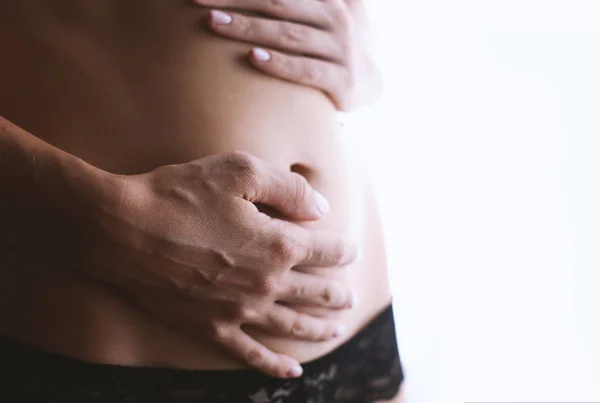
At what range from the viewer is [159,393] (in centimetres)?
69

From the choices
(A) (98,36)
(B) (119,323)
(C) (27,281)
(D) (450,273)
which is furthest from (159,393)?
(D) (450,273)

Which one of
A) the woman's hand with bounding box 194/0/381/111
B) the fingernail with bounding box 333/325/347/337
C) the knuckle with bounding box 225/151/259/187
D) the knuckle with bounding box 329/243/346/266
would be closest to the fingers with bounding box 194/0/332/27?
the woman's hand with bounding box 194/0/381/111

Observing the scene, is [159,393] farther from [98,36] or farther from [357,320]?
[98,36]

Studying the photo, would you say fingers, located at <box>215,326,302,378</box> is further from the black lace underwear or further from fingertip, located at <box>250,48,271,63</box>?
fingertip, located at <box>250,48,271,63</box>

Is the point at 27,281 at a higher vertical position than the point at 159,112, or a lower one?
lower

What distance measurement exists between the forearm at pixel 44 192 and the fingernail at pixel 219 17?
9.9 inches

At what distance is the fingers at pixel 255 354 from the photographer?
0.71m

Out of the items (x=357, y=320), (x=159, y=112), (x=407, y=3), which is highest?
(x=407, y=3)

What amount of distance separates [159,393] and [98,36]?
1.46 ft

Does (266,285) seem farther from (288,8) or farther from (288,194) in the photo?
(288,8)

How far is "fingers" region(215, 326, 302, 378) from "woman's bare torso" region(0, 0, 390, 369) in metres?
0.02

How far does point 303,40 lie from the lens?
33.2 inches

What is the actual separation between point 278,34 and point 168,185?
28 centimetres

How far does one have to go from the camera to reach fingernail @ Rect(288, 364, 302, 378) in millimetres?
737
